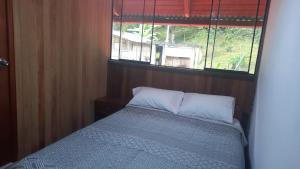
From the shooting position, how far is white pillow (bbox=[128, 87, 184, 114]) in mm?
2297

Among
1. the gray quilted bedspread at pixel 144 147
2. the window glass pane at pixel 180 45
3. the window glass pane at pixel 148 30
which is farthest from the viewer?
the window glass pane at pixel 148 30

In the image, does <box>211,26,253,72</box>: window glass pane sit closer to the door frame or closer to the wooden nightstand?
the wooden nightstand

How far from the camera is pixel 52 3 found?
199 centimetres

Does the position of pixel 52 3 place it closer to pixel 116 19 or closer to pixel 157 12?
pixel 116 19

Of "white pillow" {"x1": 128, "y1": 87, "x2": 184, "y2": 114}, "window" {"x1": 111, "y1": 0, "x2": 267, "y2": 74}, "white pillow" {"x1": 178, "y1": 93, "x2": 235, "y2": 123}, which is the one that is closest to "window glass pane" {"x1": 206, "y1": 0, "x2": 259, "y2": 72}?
"window" {"x1": 111, "y1": 0, "x2": 267, "y2": 74}

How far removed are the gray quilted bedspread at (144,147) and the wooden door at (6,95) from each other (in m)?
0.69

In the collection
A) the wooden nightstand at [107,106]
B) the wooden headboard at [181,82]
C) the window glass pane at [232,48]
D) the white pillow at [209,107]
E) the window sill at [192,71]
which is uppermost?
the window glass pane at [232,48]

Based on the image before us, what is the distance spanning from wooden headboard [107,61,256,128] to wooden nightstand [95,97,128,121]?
0.24m

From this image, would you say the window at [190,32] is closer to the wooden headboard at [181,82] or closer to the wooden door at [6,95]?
the wooden headboard at [181,82]

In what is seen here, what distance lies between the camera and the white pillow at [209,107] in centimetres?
210

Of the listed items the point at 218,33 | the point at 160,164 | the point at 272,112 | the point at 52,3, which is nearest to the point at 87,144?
the point at 160,164

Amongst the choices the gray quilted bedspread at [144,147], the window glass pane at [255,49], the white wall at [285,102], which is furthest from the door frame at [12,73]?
the window glass pane at [255,49]

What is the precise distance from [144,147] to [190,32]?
1770 mm

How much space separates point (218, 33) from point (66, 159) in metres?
2.05
